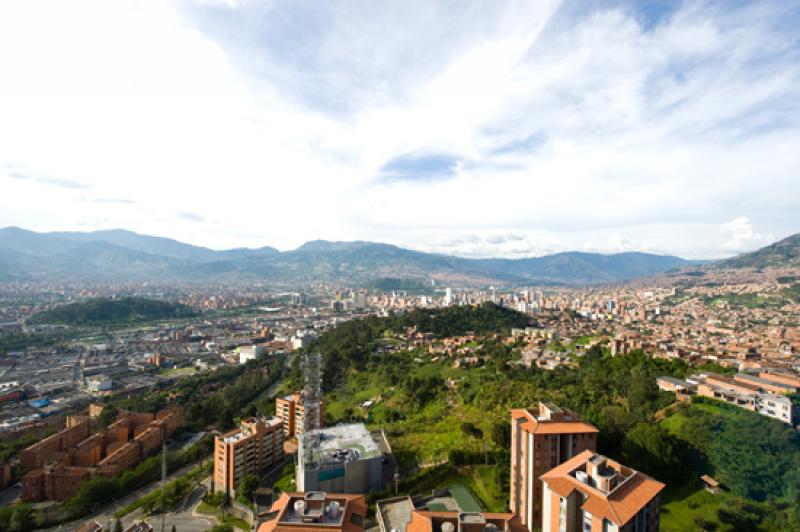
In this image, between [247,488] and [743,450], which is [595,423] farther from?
[247,488]

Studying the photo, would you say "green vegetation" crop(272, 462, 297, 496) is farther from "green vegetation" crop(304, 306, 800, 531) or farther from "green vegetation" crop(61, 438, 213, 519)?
"green vegetation" crop(304, 306, 800, 531)

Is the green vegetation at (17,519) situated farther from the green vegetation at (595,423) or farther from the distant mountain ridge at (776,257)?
the distant mountain ridge at (776,257)

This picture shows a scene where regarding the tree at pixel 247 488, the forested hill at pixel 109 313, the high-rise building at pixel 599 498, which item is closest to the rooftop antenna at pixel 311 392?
the tree at pixel 247 488

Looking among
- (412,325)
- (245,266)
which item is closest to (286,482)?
(412,325)

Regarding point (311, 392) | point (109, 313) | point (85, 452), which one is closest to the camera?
point (311, 392)

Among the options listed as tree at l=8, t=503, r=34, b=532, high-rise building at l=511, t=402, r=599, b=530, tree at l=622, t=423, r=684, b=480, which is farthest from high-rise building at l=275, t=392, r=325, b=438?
tree at l=622, t=423, r=684, b=480

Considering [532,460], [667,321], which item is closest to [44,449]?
[532,460]
